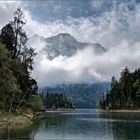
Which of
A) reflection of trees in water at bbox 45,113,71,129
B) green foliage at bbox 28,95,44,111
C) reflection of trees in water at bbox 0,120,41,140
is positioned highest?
green foliage at bbox 28,95,44,111

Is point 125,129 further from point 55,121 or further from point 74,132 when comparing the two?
point 55,121

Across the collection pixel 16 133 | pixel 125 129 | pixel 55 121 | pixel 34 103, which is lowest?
pixel 16 133

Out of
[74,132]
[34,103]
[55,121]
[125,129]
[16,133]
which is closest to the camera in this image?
[16,133]

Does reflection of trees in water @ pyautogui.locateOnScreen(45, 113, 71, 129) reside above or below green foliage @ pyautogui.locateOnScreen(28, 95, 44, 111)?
below

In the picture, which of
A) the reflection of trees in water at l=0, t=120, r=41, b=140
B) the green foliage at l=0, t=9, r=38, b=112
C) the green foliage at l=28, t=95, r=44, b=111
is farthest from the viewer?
the green foliage at l=28, t=95, r=44, b=111

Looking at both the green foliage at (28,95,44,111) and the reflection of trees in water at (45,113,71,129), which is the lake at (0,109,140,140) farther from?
the green foliage at (28,95,44,111)

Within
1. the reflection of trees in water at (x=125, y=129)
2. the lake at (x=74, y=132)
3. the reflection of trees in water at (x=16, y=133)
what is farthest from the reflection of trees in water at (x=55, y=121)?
the reflection of trees in water at (x=16, y=133)

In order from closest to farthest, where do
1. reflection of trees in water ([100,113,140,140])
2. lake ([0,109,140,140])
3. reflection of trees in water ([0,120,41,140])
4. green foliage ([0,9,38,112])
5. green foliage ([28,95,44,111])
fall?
reflection of trees in water ([0,120,41,140]) < lake ([0,109,140,140]) < reflection of trees in water ([100,113,140,140]) < green foliage ([0,9,38,112]) < green foliage ([28,95,44,111])

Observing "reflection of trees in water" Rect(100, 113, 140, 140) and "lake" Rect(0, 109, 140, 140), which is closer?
"lake" Rect(0, 109, 140, 140)

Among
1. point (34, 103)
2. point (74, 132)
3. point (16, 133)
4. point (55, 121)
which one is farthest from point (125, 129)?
point (34, 103)

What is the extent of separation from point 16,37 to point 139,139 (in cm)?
5325

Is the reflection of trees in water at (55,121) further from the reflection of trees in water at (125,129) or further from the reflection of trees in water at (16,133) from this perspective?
the reflection of trees in water at (16,133)

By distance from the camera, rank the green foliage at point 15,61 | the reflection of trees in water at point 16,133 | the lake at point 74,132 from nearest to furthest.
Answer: the reflection of trees in water at point 16,133 < the lake at point 74,132 < the green foliage at point 15,61

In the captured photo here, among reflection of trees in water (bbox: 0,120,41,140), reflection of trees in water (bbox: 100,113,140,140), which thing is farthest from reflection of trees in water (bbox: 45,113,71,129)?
reflection of trees in water (bbox: 0,120,41,140)
